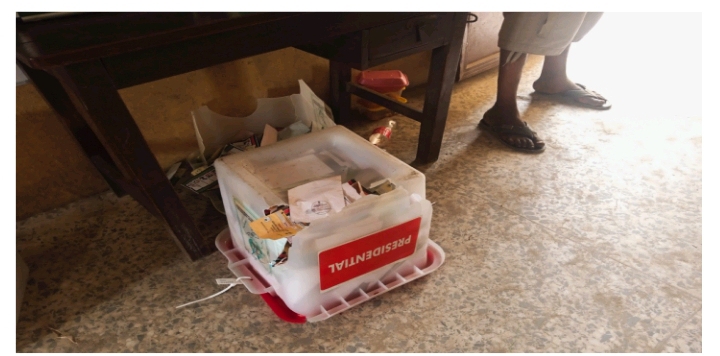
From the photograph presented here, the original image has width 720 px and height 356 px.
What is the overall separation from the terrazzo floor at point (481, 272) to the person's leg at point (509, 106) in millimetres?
47

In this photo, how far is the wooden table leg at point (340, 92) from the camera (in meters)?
1.16

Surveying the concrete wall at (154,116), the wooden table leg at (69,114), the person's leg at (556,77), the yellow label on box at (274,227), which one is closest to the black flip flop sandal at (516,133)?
the person's leg at (556,77)

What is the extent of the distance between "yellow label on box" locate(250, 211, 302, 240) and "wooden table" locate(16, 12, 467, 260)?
201 mm

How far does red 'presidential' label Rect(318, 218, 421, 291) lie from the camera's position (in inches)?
24.0

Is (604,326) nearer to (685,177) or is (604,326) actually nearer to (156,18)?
(685,177)

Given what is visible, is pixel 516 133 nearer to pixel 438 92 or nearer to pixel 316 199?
pixel 438 92

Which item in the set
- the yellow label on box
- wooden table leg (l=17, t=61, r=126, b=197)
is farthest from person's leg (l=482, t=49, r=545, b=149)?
wooden table leg (l=17, t=61, r=126, b=197)

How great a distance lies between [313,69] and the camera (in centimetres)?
121

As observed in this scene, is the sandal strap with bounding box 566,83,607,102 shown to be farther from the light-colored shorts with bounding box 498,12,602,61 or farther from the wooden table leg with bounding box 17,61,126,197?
the wooden table leg with bounding box 17,61,126,197

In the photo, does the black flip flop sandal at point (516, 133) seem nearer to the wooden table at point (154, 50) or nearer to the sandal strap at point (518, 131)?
the sandal strap at point (518, 131)

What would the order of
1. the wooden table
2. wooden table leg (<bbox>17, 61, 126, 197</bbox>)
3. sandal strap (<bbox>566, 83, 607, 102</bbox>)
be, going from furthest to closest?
sandal strap (<bbox>566, 83, 607, 102</bbox>)
wooden table leg (<bbox>17, 61, 126, 197</bbox>)
the wooden table

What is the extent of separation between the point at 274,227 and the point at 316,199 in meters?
0.09

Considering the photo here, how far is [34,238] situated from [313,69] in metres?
0.78

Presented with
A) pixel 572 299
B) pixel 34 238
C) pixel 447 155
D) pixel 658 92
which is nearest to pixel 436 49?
pixel 447 155
